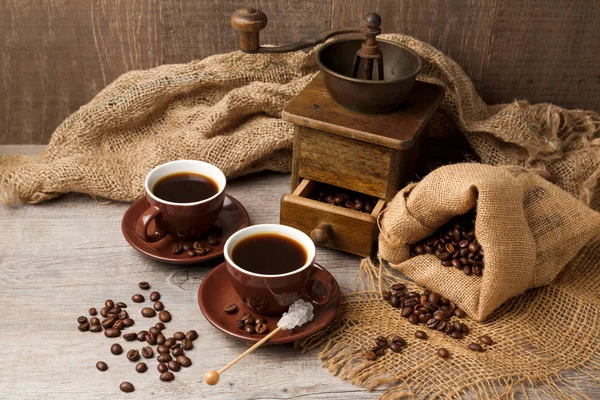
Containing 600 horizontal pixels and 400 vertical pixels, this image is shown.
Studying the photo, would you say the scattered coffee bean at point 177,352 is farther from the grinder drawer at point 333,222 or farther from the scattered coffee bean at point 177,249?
the grinder drawer at point 333,222

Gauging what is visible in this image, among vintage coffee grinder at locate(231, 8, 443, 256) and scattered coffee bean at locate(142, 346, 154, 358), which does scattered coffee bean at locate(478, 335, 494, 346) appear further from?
scattered coffee bean at locate(142, 346, 154, 358)

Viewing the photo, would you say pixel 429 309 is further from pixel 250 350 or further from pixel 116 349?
pixel 116 349

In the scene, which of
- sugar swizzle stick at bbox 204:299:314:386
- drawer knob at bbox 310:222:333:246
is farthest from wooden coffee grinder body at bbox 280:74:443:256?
sugar swizzle stick at bbox 204:299:314:386

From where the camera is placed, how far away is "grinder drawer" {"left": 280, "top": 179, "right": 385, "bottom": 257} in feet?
5.25

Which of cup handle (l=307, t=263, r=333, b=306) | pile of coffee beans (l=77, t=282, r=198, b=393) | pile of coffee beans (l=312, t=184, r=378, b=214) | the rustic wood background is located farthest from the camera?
the rustic wood background

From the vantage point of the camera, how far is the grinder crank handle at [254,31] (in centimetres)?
164

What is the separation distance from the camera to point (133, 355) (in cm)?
138

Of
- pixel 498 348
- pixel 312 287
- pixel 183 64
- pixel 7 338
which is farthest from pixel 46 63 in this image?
pixel 498 348

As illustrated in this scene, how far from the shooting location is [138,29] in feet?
6.56

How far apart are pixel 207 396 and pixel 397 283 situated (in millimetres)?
499

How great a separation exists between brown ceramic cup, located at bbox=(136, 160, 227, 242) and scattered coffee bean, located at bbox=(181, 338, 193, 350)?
0.91 ft

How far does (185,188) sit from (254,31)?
39 cm

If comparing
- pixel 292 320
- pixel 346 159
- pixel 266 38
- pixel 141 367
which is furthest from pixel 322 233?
pixel 266 38

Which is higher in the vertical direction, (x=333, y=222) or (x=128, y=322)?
(x=333, y=222)
